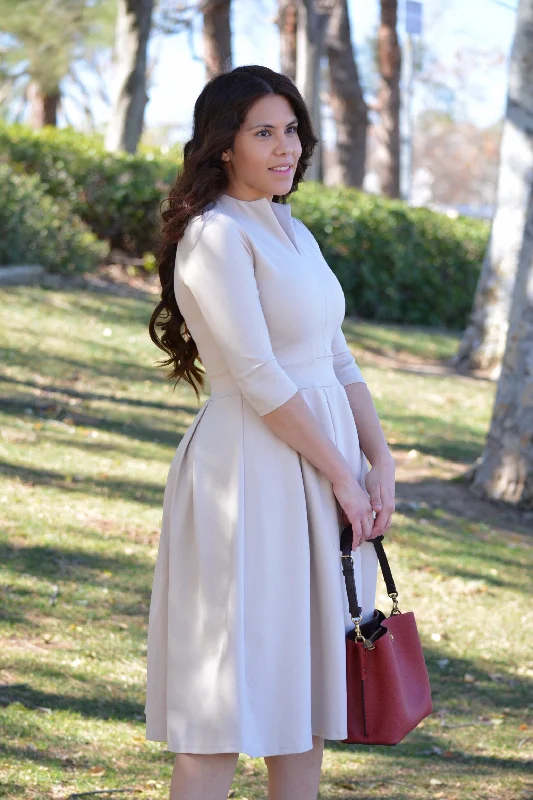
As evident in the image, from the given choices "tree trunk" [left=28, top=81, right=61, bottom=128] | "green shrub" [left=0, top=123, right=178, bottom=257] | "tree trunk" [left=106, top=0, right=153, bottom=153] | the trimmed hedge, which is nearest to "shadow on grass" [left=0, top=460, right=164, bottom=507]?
the trimmed hedge

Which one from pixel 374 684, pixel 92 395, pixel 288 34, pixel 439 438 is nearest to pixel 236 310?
pixel 374 684

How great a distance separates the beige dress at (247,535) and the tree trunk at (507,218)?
27.1ft

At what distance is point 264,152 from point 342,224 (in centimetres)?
1191

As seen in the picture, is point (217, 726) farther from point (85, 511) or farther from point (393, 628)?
point (85, 511)

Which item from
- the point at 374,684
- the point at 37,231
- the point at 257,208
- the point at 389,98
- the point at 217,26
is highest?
the point at 217,26

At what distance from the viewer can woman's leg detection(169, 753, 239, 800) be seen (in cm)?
257

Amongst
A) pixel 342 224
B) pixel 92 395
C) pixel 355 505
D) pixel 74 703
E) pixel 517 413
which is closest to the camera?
pixel 355 505

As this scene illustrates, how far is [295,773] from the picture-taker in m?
2.71

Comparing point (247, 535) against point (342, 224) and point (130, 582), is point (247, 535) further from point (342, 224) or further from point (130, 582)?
point (342, 224)

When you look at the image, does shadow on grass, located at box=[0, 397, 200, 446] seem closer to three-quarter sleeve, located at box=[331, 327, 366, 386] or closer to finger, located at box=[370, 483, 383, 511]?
three-quarter sleeve, located at box=[331, 327, 366, 386]

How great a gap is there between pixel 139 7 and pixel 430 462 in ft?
30.6

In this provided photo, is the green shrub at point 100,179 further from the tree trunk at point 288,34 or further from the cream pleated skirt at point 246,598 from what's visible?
the cream pleated skirt at point 246,598

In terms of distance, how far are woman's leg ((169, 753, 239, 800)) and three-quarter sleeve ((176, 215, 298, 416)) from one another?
2.58 ft

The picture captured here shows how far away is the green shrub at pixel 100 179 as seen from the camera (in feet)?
41.5
